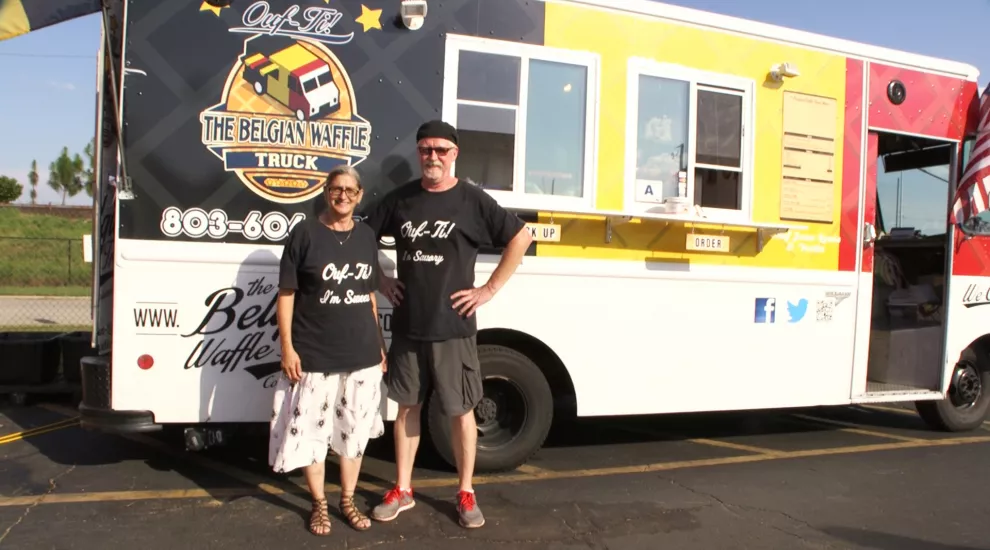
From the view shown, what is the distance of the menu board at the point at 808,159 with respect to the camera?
207 inches

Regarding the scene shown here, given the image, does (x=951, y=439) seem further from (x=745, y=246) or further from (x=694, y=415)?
(x=745, y=246)

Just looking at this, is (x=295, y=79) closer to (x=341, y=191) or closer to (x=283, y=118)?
(x=283, y=118)

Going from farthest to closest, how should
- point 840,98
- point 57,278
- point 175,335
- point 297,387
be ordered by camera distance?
point 57,278 < point 840,98 < point 175,335 < point 297,387

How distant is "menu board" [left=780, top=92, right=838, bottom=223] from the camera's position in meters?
5.25

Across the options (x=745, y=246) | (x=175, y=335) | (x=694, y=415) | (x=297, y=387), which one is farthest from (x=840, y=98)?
(x=175, y=335)

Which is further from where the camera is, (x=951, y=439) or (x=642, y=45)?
(x=951, y=439)

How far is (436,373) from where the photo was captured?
3.85m

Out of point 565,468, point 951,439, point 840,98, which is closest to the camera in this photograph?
point 565,468

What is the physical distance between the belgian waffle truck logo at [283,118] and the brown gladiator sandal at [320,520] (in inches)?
66.8

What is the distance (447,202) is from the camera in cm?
384

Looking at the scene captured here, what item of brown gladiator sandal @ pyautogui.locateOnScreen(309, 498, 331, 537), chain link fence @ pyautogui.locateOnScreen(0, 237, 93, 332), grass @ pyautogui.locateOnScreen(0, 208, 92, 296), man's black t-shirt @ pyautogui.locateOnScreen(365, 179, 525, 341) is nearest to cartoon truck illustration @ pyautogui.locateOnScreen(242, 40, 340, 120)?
man's black t-shirt @ pyautogui.locateOnScreen(365, 179, 525, 341)

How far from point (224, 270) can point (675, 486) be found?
3.08m

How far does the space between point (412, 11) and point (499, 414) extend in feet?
8.45

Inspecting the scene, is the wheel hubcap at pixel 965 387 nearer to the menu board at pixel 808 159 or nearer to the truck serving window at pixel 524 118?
the menu board at pixel 808 159
